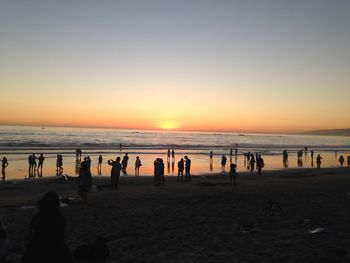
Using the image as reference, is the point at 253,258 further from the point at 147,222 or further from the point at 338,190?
the point at 338,190

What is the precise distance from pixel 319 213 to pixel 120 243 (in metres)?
8.02

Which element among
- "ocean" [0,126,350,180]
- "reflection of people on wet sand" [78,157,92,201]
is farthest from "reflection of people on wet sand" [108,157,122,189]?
"ocean" [0,126,350,180]

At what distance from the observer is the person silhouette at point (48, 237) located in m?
5.22

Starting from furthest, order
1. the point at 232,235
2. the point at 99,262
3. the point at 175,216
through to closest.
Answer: the point at 175,216 → the point at 232,235 → the point at 99,262

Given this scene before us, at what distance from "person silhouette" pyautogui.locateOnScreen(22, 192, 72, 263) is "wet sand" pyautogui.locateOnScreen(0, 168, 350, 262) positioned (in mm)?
3622

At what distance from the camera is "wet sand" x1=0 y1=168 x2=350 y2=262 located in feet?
29.9

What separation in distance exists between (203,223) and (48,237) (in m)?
7.82

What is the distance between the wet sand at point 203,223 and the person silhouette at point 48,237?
362 cm

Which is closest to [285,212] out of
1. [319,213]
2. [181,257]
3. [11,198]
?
[319,213]

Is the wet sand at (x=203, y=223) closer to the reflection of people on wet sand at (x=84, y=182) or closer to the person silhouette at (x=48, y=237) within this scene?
the reflection of people on wet sand at (x=84, y=182)

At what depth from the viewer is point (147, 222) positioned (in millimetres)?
12594

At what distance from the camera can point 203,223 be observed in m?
12.4

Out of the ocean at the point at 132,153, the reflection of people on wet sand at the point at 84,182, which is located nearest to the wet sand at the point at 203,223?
the reflection of people on wet sand at the point at 84,182

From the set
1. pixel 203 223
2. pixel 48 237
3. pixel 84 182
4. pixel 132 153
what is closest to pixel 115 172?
pixel 84 182
